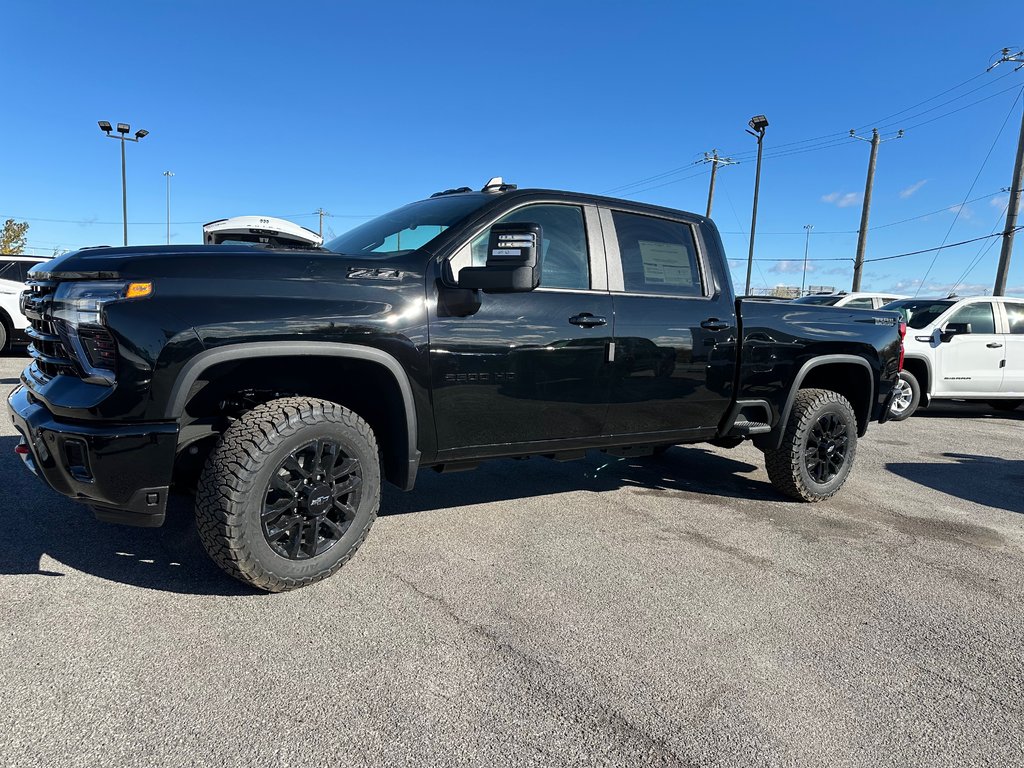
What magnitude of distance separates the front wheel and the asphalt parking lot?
0.37 m

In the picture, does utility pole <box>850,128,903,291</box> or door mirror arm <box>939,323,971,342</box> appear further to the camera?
utility pole <box>850,128,903,291</box>

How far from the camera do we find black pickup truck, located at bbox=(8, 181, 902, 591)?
2.73 metres

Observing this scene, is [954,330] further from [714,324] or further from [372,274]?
[372,274]

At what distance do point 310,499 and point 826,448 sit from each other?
3.70 meters

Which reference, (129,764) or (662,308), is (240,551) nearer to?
(129,764)

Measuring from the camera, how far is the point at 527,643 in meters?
2.77

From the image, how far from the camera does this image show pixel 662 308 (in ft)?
13.6

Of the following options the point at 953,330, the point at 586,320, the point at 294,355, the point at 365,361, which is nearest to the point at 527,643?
the point at 365,361

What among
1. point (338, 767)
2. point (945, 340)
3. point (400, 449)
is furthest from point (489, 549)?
point (945, 340)

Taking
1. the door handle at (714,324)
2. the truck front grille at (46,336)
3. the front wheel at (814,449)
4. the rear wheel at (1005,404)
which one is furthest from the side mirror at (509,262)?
the rear wheel at (1005,404)

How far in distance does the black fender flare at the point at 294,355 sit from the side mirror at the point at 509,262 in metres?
0.53

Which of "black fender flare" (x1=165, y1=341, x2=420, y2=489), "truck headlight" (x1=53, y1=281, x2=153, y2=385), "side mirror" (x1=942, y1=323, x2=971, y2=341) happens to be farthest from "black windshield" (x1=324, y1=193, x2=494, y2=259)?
"side mirror" (x1=942, y1=323, x2=971, y2=341)

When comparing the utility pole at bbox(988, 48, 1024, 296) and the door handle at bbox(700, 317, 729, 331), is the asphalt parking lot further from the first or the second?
the utility pole at bbox(988, 48, 1024, 296)

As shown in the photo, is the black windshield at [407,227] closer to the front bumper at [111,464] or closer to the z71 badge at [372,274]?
the z71 badge at [372,274]
